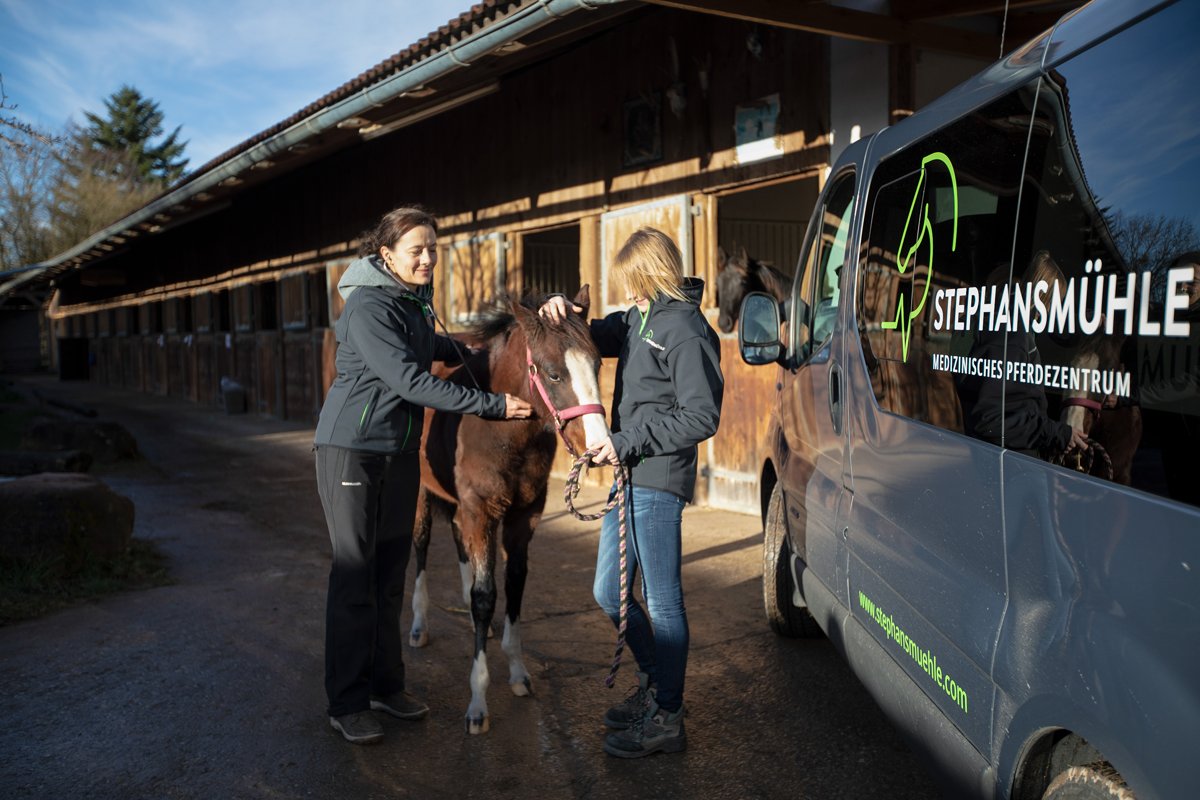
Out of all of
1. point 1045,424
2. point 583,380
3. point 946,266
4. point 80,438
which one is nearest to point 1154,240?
point 1045,424

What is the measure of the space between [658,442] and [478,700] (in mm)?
1380

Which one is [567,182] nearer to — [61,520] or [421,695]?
[61,520]

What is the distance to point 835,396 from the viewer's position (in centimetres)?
312

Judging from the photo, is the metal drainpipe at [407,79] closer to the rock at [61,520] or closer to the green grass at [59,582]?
the rock at [61,520]

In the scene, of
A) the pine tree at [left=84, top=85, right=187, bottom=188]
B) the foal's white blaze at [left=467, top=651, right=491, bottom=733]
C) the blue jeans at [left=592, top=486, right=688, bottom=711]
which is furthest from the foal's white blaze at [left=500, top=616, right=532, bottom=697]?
the pine tree at [left=84, top=85, right=187, bottom=188]

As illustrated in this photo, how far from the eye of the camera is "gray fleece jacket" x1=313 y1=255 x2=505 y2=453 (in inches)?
128

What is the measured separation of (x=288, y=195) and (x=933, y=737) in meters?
17.0

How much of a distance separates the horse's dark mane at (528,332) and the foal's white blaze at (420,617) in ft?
4.57

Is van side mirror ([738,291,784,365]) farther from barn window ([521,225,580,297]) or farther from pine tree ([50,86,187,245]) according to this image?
pine tree ([50,86,187,245])

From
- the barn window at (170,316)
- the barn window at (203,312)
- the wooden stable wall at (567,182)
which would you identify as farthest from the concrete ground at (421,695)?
the barn window at (170,316)

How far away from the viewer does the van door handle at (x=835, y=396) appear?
306 cm

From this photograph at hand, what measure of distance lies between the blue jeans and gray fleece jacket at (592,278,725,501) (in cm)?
9

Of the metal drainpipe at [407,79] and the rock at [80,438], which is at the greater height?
the metal drainpipe at [407,79]

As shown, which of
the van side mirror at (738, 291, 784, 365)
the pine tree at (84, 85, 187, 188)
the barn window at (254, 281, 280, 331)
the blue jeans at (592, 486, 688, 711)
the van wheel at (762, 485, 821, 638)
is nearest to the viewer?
the blue jeans at (592, 486, 688, 711)
